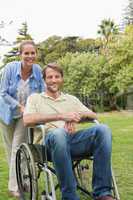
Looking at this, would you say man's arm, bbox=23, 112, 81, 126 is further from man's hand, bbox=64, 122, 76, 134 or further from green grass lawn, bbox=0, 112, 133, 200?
green grass lawn, bbox=0, 112, 133, 200

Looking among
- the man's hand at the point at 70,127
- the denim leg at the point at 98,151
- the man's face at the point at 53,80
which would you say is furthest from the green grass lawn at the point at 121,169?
the man's face at the point at 53,80

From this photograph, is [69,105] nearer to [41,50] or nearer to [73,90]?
[73,90]

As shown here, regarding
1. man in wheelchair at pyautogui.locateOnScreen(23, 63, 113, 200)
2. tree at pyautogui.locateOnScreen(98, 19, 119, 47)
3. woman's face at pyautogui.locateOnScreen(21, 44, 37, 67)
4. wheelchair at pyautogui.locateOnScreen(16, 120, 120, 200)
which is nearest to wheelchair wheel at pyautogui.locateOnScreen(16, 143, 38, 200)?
wheelchair at pyautogui.locateOnScreen(16, 120, 120, 200)

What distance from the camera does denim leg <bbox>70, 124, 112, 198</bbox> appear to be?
3398 mm

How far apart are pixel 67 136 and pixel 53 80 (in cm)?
55

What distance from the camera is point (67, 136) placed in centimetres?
352

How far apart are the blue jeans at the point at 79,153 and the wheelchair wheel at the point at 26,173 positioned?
0.58 ft

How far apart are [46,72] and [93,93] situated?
84.7ft

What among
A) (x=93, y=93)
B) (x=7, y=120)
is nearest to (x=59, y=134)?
(x=7, y=120)

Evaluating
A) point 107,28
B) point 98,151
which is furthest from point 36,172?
point 107,28

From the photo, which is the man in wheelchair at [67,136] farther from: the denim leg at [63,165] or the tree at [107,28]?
the tree at [107,28]

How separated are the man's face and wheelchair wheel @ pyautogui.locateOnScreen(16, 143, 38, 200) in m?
0.55

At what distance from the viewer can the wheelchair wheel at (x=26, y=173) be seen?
11.3 ft

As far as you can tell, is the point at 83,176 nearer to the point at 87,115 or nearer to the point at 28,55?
the point at 87,115
